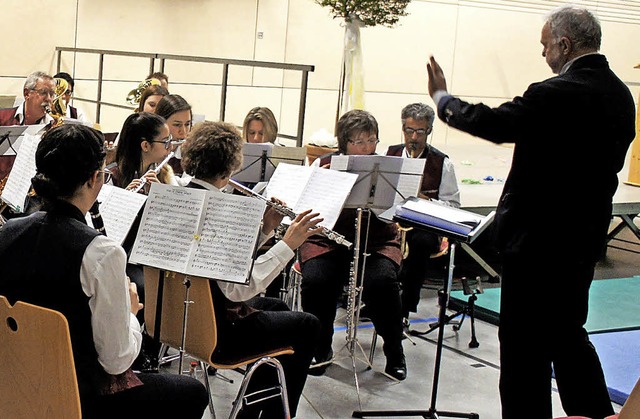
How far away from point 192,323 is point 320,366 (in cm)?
128

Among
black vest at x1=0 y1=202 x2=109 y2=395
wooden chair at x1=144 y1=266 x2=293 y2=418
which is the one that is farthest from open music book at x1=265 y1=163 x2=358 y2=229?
black vest at x1=0 y1=202 x2=109 y2=395

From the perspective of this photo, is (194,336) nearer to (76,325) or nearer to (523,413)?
(76,325)

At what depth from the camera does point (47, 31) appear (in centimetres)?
842

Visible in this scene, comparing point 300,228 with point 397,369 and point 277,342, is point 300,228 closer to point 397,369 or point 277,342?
point 277,342

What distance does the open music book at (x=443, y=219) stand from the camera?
3.01m

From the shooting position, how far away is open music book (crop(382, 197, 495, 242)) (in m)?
3.01

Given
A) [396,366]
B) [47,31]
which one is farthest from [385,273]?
[47,31]

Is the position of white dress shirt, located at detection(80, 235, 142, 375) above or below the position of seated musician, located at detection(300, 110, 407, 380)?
above

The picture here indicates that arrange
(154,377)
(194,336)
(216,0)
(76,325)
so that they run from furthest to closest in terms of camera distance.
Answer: (216,0), (194,336), (154,377), (76,325)

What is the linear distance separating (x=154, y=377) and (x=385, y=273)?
1896 mm

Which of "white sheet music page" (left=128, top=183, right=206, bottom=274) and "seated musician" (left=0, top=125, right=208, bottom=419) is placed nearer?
"seated musician" (left=0, top=125, right=208, bottom=419)

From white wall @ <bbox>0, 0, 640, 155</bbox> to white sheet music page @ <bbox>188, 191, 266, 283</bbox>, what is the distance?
6182mm

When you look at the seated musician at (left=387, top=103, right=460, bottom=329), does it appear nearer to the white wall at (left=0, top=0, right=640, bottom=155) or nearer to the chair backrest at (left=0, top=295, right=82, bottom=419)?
the chair backrest at (left=0, top=295, right=82, bottom=419)

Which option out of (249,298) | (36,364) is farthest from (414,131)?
(36,364)
